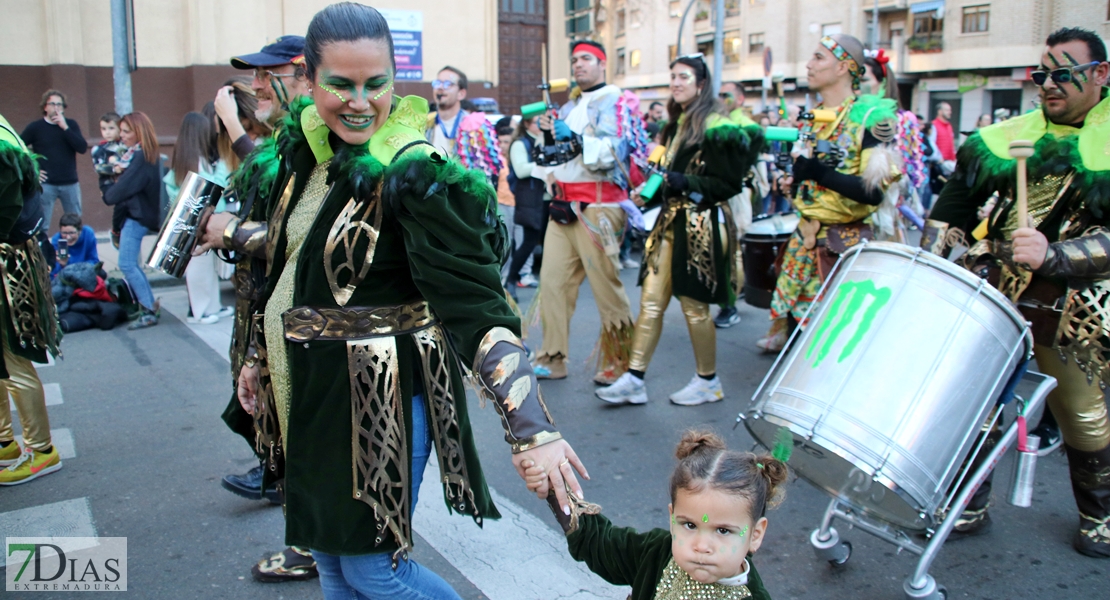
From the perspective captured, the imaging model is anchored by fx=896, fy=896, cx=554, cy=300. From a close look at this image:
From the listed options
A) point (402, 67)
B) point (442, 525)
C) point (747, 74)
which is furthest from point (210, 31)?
point (747, 74)

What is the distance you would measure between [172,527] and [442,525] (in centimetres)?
110

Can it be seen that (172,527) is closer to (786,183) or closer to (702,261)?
(702,261)

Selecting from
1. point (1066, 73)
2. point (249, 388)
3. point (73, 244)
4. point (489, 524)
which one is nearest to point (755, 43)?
point (73, 244)

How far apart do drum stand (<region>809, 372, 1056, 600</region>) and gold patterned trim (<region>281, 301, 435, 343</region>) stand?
184cm

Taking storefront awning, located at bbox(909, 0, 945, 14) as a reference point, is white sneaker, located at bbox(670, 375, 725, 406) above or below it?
below

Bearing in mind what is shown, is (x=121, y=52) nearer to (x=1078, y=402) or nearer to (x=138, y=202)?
(x=138, y=202)

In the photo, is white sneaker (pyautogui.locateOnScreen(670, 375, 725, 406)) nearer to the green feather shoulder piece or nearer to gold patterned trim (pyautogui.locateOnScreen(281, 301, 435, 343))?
the green feather shoulder piece

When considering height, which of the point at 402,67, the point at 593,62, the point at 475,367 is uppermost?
the point at 402,67

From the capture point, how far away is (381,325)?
208cm

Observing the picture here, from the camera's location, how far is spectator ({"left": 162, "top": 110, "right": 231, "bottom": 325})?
251 inches

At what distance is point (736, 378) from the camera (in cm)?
588

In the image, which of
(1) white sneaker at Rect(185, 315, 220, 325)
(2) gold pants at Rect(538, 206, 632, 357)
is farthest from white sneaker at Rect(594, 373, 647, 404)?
(1) white sneaker at Rect(185, 315, 220, 325)

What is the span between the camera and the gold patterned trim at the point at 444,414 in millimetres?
2143

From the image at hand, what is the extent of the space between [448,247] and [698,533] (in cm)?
81
